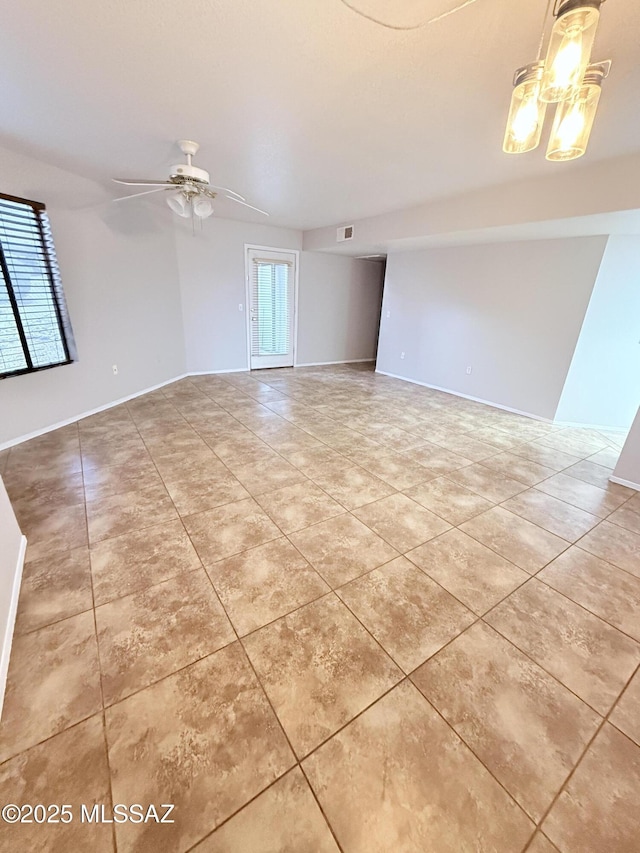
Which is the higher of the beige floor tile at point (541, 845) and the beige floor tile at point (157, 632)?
the beige floor tile at point (541, 845)

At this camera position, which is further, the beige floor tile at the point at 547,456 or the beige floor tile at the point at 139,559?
the beige floor tile at the point at 547,456

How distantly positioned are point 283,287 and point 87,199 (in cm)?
320

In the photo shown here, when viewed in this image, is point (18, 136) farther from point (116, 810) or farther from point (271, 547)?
point (116, 810)

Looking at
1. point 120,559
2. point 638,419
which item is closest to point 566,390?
point 638,419

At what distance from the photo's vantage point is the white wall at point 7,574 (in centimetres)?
129

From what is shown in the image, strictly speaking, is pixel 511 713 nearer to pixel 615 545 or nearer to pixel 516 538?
Answer: pixel 516 538

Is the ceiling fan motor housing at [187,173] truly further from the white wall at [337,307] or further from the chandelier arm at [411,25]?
the white wall at [337,307]

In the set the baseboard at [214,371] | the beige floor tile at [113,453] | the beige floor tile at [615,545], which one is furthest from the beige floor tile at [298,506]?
the baseboard at [214,371]

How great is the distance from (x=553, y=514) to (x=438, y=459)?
39.7 inches

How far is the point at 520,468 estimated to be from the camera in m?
3.09

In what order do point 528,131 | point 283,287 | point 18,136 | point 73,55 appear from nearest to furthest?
point 528,131 → point 73,55 → point 18,136 → point 283,287

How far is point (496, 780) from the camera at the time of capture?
104 cm

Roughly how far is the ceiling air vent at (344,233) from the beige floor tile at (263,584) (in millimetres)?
4832

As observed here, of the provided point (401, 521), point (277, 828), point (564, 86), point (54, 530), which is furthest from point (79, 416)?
point (564, 86)
